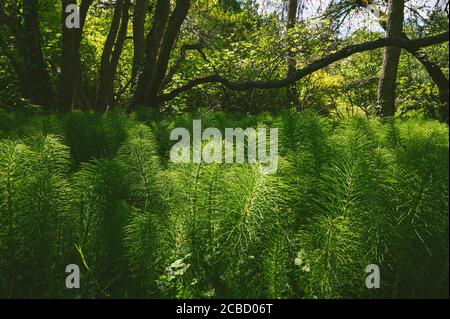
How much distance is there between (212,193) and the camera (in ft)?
5.56

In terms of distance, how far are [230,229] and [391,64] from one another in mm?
6453

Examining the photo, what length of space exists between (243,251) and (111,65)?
23.7ft

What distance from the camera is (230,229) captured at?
158 centimetres

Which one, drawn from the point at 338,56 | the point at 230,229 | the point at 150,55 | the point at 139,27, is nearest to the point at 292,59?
the point at 150,55

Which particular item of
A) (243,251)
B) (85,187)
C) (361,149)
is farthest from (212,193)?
(361,149)

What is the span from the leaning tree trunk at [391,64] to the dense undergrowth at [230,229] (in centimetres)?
522

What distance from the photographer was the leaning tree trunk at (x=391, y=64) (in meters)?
6.84

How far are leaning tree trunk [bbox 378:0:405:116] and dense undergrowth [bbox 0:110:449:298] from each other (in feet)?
17.1

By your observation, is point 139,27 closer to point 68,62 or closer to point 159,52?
point 68,62

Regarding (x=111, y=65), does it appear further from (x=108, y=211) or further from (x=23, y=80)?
(x=108, y=211)
